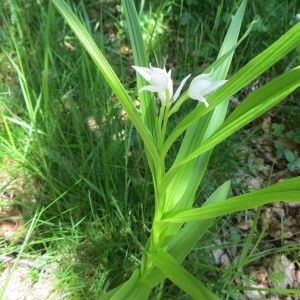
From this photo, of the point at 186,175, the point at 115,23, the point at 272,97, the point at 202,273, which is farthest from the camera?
the point at 115,23

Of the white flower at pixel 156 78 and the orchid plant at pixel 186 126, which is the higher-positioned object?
the white flower at pixel 156 78

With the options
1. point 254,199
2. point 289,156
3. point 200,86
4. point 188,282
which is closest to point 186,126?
point 200,86

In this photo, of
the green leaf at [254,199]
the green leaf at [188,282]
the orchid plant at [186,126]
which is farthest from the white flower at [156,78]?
the green leaf at [188,282]

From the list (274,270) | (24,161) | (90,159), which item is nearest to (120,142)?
(90,159)

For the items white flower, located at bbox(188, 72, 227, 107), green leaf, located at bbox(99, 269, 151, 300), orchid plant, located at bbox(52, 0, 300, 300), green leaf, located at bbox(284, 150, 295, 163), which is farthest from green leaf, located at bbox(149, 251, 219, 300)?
green leaf, located at bbox(284, 150, 295, 163)

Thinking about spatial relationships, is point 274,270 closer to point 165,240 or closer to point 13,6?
point 165,240

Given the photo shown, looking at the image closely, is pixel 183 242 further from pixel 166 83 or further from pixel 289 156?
pixel 289 156

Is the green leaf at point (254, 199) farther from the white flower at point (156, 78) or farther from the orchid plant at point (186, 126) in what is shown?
the white flower at point (156, 78)

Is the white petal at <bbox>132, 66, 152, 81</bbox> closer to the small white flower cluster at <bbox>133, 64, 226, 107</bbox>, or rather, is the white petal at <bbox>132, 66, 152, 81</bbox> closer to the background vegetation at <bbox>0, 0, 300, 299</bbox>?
the small white flower cluster at <bbox>133, 64, 226, 107</bbox>
